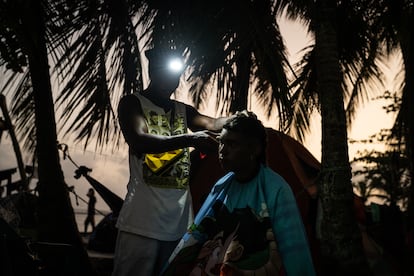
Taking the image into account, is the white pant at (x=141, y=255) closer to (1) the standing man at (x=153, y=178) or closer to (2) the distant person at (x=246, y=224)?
(1) the standing man at (x=153, y=178)

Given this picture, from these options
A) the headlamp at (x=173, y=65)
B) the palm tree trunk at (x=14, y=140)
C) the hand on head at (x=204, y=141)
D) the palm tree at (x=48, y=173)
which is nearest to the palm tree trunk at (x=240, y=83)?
the headlamp at (x=173, y=65)

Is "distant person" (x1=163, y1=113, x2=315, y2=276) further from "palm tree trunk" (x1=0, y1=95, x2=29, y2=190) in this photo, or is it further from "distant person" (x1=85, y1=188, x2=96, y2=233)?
"distant person" (x1=85, y1=188, x2=96, y2=233)

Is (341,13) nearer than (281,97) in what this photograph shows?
No

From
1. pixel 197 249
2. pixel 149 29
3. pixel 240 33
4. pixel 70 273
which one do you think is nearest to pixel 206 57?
pixel 240 33

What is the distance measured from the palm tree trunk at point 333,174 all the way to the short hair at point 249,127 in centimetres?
254

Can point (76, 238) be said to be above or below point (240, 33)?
below

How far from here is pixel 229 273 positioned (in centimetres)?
158

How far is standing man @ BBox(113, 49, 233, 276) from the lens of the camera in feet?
6.11

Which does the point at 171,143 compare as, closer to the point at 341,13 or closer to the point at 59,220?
the point at 59,220

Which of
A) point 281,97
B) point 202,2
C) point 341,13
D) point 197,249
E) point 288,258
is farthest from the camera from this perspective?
point 341,13

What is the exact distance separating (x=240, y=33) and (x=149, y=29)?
4.40 ft

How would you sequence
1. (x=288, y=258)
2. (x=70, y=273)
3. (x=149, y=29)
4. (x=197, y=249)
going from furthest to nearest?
(x=149, y=29) < (x=70, y=273) < (x=197, y=249) < (x=288, y=258)

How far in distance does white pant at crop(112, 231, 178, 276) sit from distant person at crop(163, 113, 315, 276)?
0.46ft

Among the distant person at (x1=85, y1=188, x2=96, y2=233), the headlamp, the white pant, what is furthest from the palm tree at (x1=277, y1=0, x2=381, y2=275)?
the distant person at (x1=85, y1=188, x2=96, y2=233)
